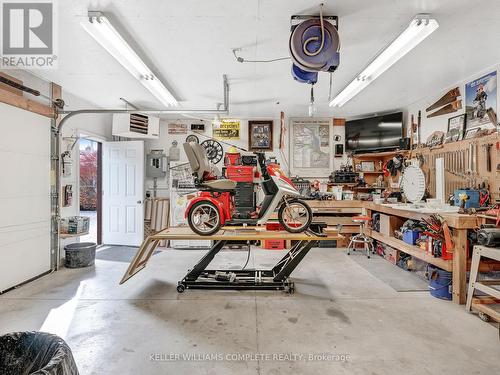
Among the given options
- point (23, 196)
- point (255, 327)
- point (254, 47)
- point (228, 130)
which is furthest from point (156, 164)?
point (255, 327)

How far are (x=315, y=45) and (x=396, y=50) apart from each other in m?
1.31

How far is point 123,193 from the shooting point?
593 centimetres

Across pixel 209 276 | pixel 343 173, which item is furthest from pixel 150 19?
pixel 343 173

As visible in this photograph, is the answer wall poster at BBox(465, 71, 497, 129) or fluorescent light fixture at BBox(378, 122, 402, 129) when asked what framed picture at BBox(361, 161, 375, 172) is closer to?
fluorescent light fixture at BBox(378, 122, 402, 129)

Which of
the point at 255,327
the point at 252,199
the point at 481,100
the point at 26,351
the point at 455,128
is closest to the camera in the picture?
the point at 26,351

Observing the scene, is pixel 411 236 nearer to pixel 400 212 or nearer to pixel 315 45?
pixel 400 212

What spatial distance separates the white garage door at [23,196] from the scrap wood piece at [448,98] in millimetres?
6536

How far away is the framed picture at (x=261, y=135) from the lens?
650 centimetres

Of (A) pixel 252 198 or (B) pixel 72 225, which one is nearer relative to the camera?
(B) pixel 72 225

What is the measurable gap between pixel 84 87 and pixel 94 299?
3.41m

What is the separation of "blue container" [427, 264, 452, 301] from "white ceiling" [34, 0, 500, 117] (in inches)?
108

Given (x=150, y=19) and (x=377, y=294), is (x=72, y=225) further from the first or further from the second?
(x=377, y=294)

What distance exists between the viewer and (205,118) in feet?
21.2

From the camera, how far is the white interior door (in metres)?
5.89
